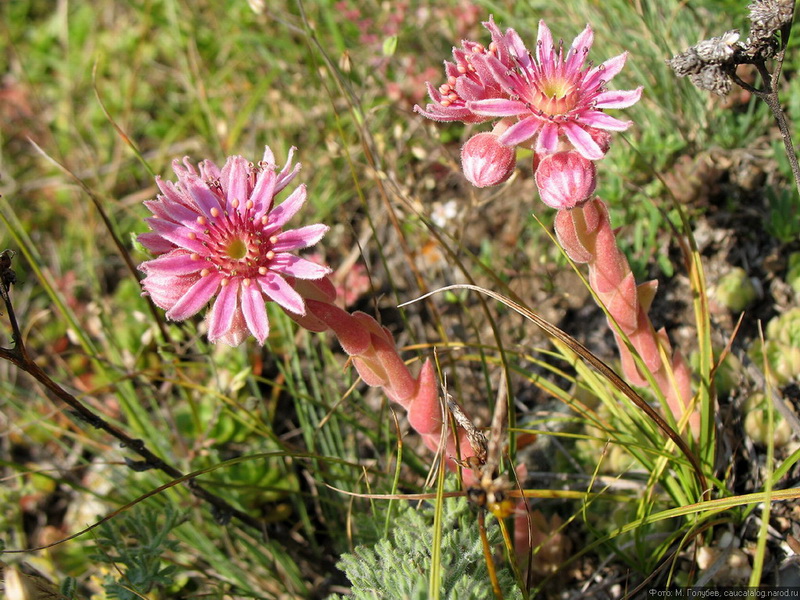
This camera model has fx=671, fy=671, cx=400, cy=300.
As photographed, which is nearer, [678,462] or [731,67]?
[731,67]

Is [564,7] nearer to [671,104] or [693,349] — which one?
[671,104]

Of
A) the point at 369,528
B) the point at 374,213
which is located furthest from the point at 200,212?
the point at 374,213

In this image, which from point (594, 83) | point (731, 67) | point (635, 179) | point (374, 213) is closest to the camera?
point (731, 67)

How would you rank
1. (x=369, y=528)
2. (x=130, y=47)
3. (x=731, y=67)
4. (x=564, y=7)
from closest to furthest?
(x=731, y=67)
(x=369, y=528)
(x=564, y=7)
(x=130, y=47)

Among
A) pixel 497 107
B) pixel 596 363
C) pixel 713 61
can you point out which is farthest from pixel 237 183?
pixel 713 61

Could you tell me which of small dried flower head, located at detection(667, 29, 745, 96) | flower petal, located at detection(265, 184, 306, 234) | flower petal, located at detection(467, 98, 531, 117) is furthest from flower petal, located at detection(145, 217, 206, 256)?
small dried flower head, located at detection(667, 29, 745, 96)

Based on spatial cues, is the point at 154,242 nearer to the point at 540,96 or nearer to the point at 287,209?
the point at 287,209

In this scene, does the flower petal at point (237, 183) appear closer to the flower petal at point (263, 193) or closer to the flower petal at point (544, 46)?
the flower petal at point (263, 193)
